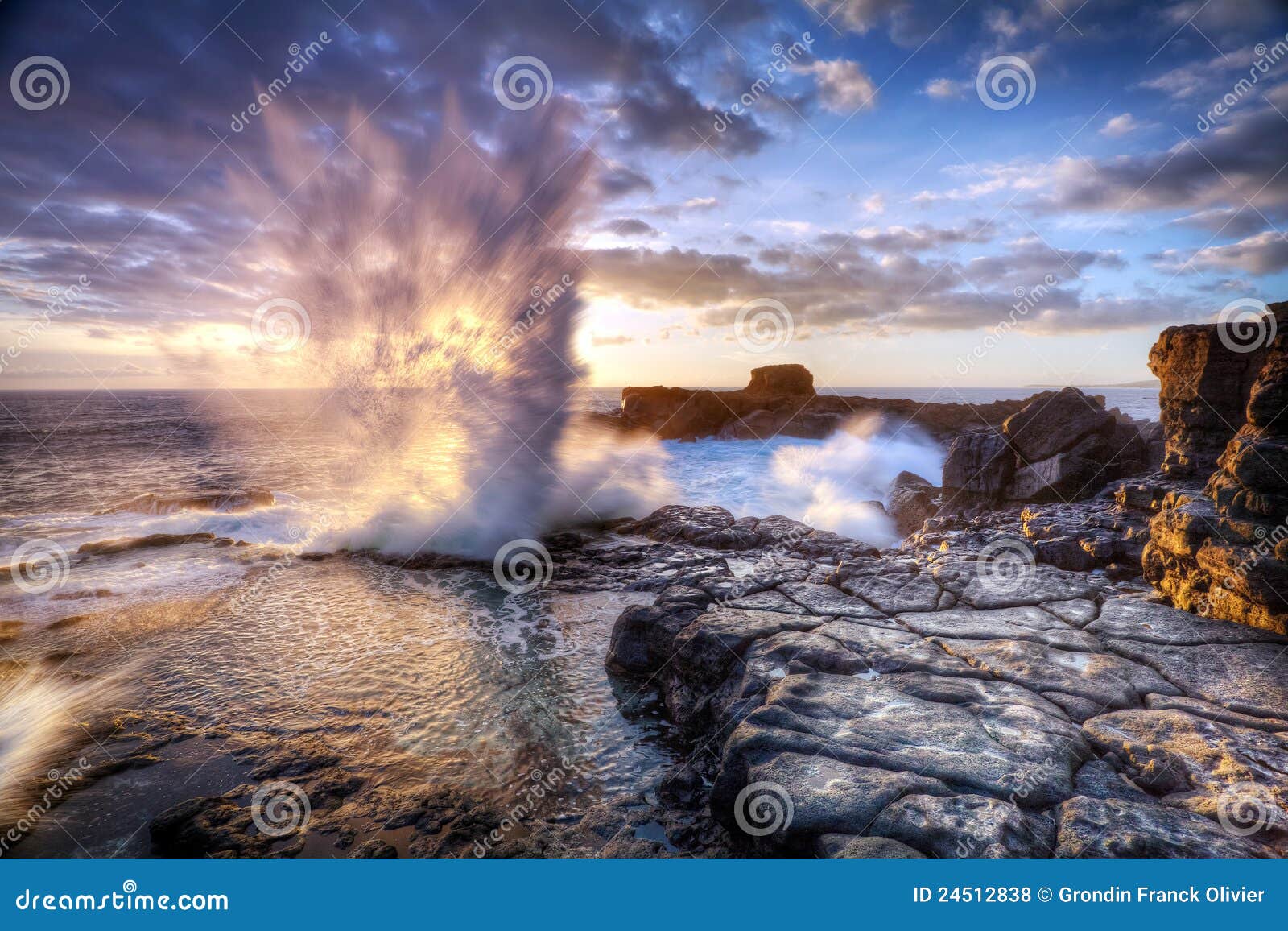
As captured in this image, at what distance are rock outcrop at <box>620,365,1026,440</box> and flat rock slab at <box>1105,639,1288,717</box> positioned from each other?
2633 centimetres

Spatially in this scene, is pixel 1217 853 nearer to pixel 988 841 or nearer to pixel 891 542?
pixel 988 841

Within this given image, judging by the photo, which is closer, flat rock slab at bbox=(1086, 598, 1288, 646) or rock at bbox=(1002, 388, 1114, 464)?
flat rock slab at bbox=(1086, 598, 1288, 646)

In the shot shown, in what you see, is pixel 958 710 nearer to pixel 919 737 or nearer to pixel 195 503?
pixel 919 737

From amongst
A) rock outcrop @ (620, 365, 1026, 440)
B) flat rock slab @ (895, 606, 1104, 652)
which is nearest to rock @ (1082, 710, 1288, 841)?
flat rock slab @ (895, 606, 1104, 652)

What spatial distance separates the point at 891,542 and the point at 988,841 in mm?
12072

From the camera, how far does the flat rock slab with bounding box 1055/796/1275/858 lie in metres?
2.92

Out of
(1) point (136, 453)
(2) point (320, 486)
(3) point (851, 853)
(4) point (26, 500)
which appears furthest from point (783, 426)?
(1) point (136, 453)

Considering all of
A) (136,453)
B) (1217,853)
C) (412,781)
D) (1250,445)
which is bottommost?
(412,781)

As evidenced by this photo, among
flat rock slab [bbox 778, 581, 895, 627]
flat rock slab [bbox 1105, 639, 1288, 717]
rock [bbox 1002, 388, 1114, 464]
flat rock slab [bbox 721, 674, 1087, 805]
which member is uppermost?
rock [bbox 1002, 388, 1114, 464]

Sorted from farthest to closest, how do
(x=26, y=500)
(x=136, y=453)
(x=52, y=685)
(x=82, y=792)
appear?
(x=136, y=453)
(x=26, y=500)
(x=52, y=685)
(x=82, y=792)

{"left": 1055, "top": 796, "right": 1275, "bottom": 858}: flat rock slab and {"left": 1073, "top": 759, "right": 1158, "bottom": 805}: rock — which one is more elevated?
{"left": 1073, "top": 759, "right": 1158, "bottom": 805}: rock

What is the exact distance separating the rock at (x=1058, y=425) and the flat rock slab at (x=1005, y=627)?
868cm

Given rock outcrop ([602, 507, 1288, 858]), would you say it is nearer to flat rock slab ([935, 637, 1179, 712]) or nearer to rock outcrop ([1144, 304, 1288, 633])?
Answer: flat rock slab ([935, 637, 1179, 712])

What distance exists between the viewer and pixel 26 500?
713 inches
